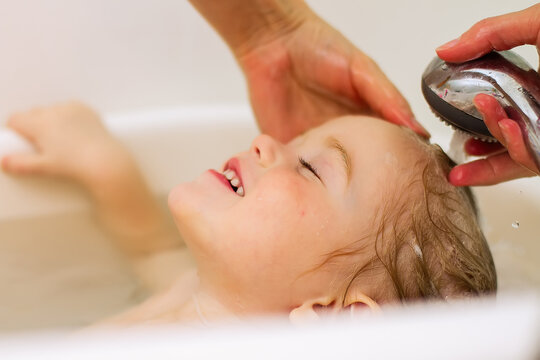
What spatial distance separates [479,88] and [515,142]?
0.08 meters

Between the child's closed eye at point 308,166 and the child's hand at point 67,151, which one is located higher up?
the child's hand at point 67,151

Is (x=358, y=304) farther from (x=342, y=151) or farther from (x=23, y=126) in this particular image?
(x=23, y=126)

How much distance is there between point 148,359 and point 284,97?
30.9 inches

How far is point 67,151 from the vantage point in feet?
4.03

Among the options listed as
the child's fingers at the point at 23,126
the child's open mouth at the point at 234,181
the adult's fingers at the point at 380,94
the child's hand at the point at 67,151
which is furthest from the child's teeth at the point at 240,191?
the child's fingers at the point at 23,126

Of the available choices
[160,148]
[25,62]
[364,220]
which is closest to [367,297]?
[364,220]

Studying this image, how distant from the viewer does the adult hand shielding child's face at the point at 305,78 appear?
1.11m

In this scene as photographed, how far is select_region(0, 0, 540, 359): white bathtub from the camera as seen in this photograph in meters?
1.16

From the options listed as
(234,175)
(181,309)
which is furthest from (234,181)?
(181,309)

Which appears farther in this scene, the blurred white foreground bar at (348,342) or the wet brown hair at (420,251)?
the wet brown hair at (420,251)

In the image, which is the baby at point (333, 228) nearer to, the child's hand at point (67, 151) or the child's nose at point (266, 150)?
the child's nose at point (266, 150)

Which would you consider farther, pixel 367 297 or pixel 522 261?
pixel 522 261

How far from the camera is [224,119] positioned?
1.37m

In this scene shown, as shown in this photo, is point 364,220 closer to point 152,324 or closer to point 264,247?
point 264,247
